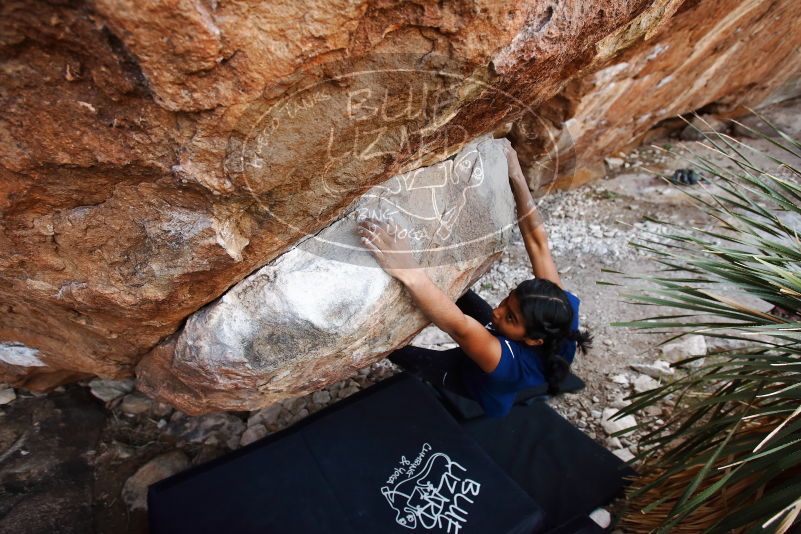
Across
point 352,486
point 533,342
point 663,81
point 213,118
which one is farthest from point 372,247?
point 663,81

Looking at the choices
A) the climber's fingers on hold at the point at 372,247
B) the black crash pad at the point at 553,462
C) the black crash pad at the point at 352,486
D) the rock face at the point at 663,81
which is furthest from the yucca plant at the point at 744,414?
the rock face at the point at 663,81

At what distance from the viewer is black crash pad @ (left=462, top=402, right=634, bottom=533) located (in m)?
2.16

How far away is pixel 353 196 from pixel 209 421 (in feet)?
4.59

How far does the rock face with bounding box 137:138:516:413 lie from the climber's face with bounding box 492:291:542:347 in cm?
21

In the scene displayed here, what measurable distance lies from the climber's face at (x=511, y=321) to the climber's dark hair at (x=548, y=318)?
0.7 inches

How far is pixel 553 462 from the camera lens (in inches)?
91.2

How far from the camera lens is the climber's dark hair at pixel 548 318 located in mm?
1901

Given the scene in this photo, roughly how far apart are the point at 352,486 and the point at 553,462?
0.89 m

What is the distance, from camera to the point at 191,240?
1352mm

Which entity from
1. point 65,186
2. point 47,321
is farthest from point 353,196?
point 47,321

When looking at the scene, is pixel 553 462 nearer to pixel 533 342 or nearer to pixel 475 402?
pixel 475 402

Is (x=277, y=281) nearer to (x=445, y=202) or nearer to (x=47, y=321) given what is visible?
(x=445, y=202)

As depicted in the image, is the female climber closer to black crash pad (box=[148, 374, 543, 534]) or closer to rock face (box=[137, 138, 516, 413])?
rock face (box=[137, 138, 516, 413])

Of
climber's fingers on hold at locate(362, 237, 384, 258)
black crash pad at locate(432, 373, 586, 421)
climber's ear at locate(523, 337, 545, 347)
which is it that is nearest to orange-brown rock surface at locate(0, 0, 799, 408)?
climber's fingers on hold at locate(362, 237, 384, 258)
